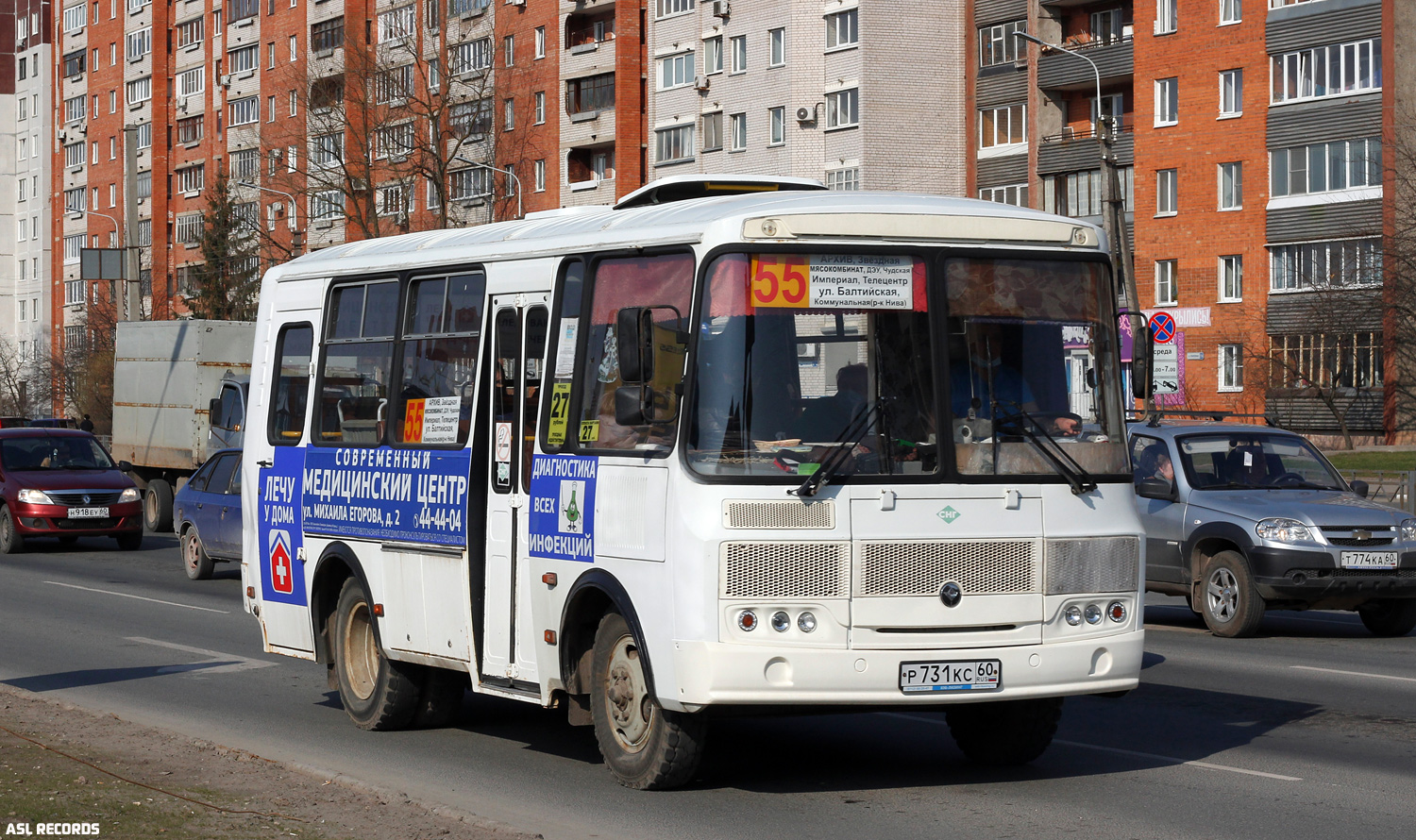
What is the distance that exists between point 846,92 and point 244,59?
47.0 meters

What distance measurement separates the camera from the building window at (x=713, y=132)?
225 feet

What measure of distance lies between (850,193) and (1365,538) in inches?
344

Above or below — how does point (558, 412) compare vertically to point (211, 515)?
above

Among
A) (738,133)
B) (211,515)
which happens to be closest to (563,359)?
(211,515)

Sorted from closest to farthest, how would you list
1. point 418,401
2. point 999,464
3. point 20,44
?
1. point 999,464
2. point 418,401
3. point 20,44

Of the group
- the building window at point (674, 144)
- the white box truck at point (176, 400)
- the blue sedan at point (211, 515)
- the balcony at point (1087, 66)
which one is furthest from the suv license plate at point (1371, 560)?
the building window at point (674, 144)

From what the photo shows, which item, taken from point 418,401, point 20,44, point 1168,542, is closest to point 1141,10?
point 1168,542

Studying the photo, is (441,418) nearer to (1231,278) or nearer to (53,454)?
(53,454)

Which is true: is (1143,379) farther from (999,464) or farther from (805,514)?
(805,514)

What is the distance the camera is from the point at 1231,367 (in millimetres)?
55875

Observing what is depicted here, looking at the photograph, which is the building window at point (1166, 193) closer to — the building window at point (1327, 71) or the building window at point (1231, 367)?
the building window at point (1327, 71)

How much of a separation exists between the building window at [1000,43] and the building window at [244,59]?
4751cm

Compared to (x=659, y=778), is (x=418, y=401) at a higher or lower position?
higher

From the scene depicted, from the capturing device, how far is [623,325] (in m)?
8.43
